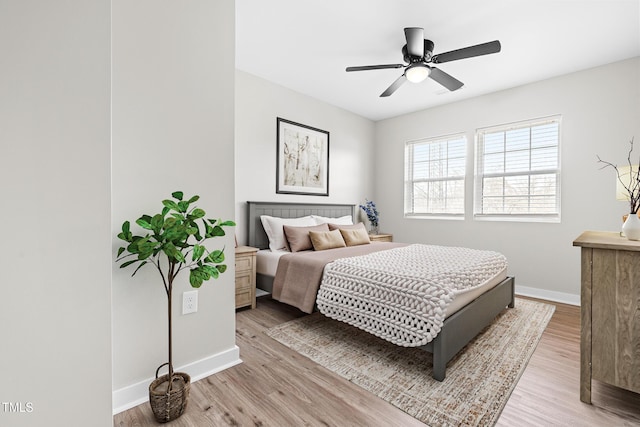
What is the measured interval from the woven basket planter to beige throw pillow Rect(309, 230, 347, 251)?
206cm

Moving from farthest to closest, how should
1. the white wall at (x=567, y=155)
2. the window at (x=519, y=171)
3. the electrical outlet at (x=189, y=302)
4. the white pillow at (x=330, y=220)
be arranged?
the white pillow at (x=330, y=220) < the window at (x=519, y=171) < the white wall at (x=567, y=155) < the electrical outlet at (x=189, y=302)

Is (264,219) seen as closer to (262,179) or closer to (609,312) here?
(262,179)

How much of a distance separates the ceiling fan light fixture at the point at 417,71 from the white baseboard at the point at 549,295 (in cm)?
311

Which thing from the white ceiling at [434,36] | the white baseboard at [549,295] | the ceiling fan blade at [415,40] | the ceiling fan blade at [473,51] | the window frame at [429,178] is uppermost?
the white ceiling at [434,36]

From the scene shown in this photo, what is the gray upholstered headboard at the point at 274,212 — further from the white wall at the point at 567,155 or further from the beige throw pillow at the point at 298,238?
the white wall at the point at 567,155

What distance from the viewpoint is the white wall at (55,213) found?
3.20ft

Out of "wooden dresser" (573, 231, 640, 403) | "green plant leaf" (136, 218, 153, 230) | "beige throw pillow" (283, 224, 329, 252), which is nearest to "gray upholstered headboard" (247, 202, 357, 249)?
"beige throw pillow" (283, 224, 329, 252)

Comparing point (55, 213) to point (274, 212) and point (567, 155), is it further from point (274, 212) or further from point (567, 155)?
point (567, 155)

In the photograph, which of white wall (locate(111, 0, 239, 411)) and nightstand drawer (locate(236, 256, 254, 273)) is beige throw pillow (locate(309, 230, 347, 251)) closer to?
nightstand drawer (locate(236, 256, 254, 273))

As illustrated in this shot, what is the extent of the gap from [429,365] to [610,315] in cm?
107

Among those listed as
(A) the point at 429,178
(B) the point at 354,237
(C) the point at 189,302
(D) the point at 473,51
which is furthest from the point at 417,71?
(C) the point at 189,302

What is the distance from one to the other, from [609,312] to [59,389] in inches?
102

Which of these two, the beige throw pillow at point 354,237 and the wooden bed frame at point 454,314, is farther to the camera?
the beige throw pillow at point 354,237

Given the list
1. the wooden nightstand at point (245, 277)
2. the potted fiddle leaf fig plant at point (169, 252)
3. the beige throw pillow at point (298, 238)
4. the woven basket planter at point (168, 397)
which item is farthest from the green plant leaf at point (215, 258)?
the beige throw pillow at point (298, 238)
